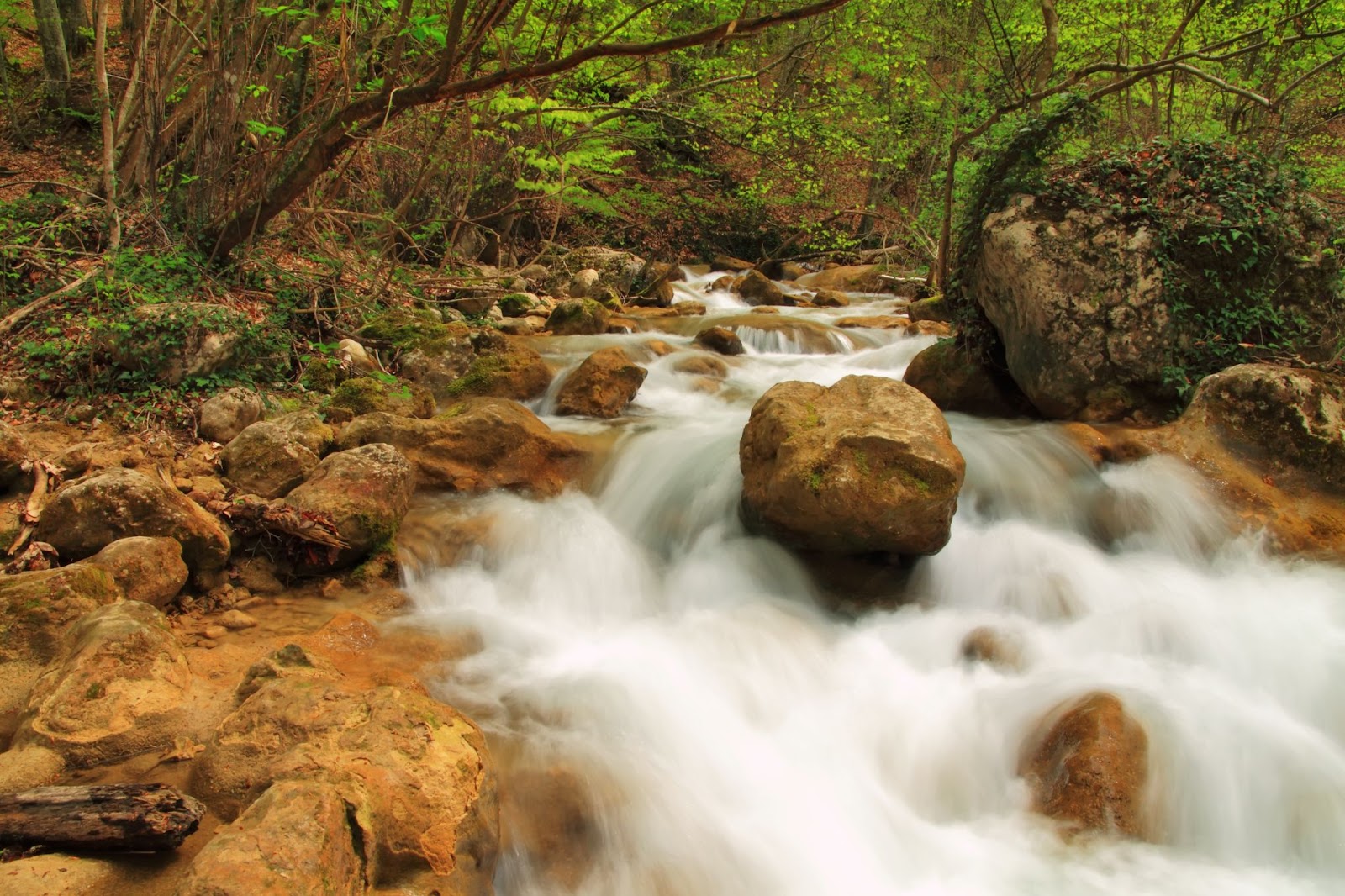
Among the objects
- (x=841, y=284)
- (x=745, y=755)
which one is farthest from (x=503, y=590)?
(x=841, y=284)

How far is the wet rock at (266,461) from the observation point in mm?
4922

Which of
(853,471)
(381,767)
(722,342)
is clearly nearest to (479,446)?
(853,471)

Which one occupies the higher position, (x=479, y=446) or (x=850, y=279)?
(x=479, y=446)

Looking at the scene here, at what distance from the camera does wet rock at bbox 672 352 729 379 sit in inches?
364

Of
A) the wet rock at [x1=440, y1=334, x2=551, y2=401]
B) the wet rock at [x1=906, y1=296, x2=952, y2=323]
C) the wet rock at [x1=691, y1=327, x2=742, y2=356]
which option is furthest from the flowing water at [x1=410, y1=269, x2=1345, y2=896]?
the wet rock at [x1=906, y1=296, x2=952, y2=323]

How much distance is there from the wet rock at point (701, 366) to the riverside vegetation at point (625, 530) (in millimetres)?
91

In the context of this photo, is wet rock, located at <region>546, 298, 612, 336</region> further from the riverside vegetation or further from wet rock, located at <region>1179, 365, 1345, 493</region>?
wet rock, located at <region>1179, 365, 1345, 493</region>

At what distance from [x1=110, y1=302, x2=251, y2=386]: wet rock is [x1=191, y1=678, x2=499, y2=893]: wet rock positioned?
3921 mm

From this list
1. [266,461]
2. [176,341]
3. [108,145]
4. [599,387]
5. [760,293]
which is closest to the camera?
[266,461]

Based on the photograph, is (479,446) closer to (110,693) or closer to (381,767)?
(110,693)

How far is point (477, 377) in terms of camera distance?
7734mm

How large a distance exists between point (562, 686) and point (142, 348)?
4148mm

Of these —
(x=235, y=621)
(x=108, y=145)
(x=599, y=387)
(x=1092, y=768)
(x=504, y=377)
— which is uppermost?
(x=108, y=145)

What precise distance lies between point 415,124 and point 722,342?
450 cm
